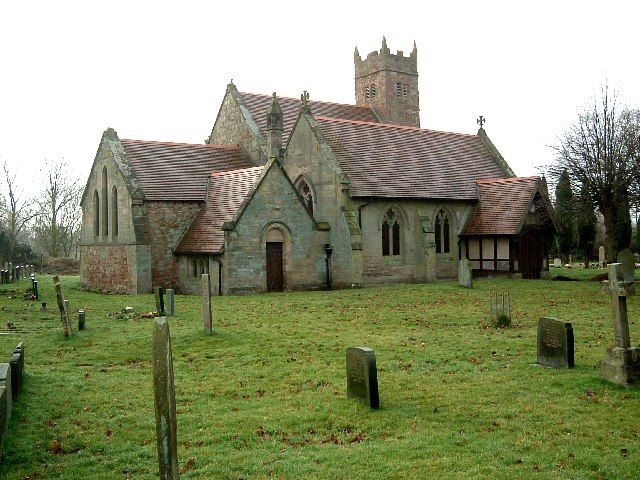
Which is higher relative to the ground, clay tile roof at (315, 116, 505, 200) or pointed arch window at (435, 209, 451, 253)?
clay tile roof at (315, 116, 505, 200)

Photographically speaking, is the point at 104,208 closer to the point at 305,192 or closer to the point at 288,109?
the point at 305,192

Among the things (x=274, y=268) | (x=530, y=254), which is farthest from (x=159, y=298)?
(x=530, y=254)

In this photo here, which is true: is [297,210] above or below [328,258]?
above

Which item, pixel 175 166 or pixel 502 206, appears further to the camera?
pixel 502 206

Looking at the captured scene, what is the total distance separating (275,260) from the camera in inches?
1287

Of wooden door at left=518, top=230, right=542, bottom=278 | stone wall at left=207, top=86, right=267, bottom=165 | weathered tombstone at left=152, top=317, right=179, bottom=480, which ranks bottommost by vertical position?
weathered tombstone at left=152, top=317, right=179, bottom=480

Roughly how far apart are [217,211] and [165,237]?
3.14 metres

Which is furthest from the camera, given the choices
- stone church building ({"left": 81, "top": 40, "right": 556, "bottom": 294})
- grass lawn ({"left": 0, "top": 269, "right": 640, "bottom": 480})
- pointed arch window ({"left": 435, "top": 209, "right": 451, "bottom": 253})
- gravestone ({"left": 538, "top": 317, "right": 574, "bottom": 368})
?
pointed arch window ({"left": 435, "top": 209, "right": 451, "bottom": 253})

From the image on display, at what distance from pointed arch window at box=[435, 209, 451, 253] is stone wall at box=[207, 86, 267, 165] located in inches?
426

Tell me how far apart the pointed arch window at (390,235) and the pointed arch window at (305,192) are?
4135 mm

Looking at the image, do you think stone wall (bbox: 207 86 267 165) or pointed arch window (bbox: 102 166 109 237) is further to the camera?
stone wall (bbox: 207 86 267 165)

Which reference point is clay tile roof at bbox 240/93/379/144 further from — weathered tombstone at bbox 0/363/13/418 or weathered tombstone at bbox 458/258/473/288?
weathered tombstone at bbox 0/363/13/418

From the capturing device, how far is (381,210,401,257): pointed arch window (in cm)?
3591

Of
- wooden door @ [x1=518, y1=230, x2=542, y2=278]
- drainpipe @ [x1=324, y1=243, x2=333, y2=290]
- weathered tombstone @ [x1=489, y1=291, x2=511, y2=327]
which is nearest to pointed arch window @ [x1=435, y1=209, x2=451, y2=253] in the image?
wooden door @ [x1=518, y1=230, x2=542, y2=278]
